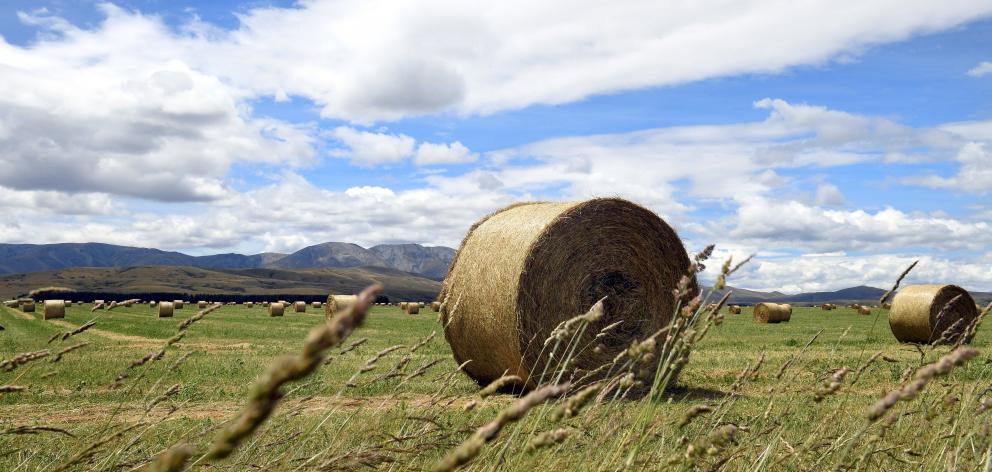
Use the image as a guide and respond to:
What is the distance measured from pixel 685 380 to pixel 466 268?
4.14 m

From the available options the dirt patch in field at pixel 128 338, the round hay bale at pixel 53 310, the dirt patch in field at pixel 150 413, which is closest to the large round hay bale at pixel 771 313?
the dirt patch in field at pixel 128 338

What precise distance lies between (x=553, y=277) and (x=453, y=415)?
3270 millimetres

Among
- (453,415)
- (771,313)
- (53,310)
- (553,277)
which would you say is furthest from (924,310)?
(53,310)

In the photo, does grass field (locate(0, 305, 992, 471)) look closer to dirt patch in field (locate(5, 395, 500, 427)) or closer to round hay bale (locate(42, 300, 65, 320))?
dirt patch in field (locate(5, 395, 500, 427))

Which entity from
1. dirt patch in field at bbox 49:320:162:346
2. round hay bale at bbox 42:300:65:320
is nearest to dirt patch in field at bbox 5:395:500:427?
dirt patch in field at bbox 49:320:162:346

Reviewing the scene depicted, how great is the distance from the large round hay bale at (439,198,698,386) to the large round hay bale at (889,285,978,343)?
13277mm

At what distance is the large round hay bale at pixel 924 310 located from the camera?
2233 cm

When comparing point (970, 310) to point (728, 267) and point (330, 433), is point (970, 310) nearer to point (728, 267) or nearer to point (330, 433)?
point (330, 433)

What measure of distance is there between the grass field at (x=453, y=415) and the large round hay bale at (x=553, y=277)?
93cm

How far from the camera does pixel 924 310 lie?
2242cm

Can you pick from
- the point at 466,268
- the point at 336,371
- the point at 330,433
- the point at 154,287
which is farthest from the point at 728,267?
the point at 154,287

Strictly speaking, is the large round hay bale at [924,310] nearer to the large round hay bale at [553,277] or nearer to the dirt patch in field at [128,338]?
the large round hay bale at [553,277]

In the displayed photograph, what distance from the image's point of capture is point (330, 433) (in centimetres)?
710

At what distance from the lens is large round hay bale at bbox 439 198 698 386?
11.3 meters
